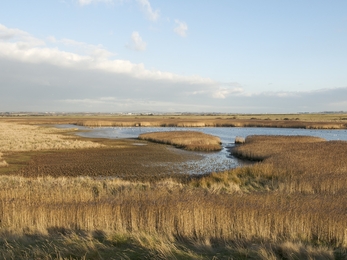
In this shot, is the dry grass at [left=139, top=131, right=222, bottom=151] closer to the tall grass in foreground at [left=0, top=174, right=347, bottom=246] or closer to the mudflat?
the mudflat

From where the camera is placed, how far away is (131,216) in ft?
31.6

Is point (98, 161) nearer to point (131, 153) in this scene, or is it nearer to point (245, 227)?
point (131, 153)

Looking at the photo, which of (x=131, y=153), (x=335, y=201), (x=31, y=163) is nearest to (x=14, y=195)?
(x=335, y=201)

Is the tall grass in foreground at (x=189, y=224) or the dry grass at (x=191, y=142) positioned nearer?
the tall grass in foreground at (x=189, y=224)

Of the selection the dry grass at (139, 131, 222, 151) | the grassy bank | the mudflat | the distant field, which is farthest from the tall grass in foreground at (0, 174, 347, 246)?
the distant field

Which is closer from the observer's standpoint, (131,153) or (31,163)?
(31,163)

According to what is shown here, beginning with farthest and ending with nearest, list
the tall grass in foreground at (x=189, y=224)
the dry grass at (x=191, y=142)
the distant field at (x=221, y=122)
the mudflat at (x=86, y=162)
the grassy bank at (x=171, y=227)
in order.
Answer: the distant field at (x=221, y=122) → the dry grass at (x=191, y=142) → the mudflat at (x=86, y=162) → the tall grass in foreground at (x=189, y=224) → the grassy bank at (x=171, y=227)

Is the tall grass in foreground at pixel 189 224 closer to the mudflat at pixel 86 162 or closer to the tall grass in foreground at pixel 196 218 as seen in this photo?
the tall grass in foreground at pixel 196 218

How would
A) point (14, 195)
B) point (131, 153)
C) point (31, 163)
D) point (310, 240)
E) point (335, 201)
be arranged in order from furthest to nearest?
1. point (131, 153)
2. point (31, 163)
3. point (14, 195)
4. point (335, 201)
5. point (310, 240)

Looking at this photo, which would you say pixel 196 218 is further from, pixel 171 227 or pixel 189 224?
pixel 171 227

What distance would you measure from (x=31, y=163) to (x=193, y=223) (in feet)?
70.2

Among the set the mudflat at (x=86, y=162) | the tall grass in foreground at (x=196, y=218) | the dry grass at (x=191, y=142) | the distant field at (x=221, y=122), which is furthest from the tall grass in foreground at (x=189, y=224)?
the distant field at (x=221, y=122)

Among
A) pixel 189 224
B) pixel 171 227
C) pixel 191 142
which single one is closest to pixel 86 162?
pixel 191 142

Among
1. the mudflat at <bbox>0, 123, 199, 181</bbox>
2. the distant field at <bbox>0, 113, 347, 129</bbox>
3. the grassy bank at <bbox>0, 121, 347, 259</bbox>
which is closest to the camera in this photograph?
the grassy bank at <bbox>0, 121, 347, 259</bbox>
